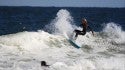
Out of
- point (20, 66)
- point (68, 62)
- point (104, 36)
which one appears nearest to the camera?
point (20, 66)

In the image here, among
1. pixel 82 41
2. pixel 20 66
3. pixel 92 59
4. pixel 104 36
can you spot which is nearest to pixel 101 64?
pixel 92 59

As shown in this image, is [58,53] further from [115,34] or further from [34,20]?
[34,20]

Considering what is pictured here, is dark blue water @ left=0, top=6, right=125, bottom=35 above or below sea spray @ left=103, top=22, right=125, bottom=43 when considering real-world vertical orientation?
below

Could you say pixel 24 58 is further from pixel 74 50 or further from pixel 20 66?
pixel 74 50

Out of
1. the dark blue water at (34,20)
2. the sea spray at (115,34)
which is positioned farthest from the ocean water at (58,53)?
the dark blue water at (34,20)

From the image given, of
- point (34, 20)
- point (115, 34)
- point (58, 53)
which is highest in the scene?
point (58, 53)

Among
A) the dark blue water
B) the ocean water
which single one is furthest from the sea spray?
the dark blue water

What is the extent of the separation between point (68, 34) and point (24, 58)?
8.46 meters

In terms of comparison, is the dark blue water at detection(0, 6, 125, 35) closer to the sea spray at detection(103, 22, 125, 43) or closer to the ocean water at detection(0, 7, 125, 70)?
the sea spray at detection(103, 22, 125, 43)

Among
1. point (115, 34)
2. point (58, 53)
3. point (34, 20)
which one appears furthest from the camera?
point (34, 20)

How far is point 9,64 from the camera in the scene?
1405cm

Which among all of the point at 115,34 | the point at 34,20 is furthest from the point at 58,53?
the point at 34,20

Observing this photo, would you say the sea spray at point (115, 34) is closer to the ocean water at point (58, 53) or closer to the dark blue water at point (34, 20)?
the ocean water at point (58, 53)

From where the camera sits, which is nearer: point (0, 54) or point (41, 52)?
point (0, 54)
